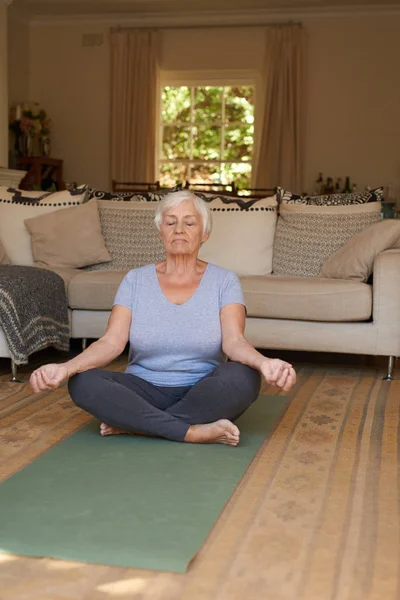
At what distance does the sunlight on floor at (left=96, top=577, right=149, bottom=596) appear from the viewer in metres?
1.51

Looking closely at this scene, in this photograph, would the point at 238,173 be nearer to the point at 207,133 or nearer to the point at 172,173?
the point at 207,133

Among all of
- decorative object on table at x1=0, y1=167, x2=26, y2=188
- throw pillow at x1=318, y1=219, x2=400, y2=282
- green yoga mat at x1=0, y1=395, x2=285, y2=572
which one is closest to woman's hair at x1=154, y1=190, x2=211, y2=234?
green yoga mat at x1=0, y1=395, x2=285, y2=572

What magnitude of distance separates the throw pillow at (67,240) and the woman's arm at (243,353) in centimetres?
212

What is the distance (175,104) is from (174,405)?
24.2ft

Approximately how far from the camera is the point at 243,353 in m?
2.53

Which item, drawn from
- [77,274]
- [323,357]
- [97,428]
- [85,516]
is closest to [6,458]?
[97,428]

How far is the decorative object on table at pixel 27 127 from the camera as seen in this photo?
29.0 feet

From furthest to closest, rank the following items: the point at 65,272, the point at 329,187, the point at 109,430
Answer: the point at 329,187 → the point at 65,272 → the point at 109,430

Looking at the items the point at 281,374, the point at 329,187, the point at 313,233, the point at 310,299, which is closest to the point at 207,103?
the point at 329,187

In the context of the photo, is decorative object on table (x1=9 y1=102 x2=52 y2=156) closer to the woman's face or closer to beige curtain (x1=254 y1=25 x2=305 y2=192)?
beige curtain (x1=254 y1=25 x2=305 y2=192)

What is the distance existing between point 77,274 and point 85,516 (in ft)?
8.50

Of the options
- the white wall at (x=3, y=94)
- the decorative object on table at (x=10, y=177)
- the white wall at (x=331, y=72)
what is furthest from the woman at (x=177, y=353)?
the white wall at (x=331, y=72)

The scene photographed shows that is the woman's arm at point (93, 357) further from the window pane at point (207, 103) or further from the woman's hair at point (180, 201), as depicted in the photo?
the window pane at point (207, 103)

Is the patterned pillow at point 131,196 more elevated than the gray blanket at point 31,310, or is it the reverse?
the patterned pillow at point 131,196
